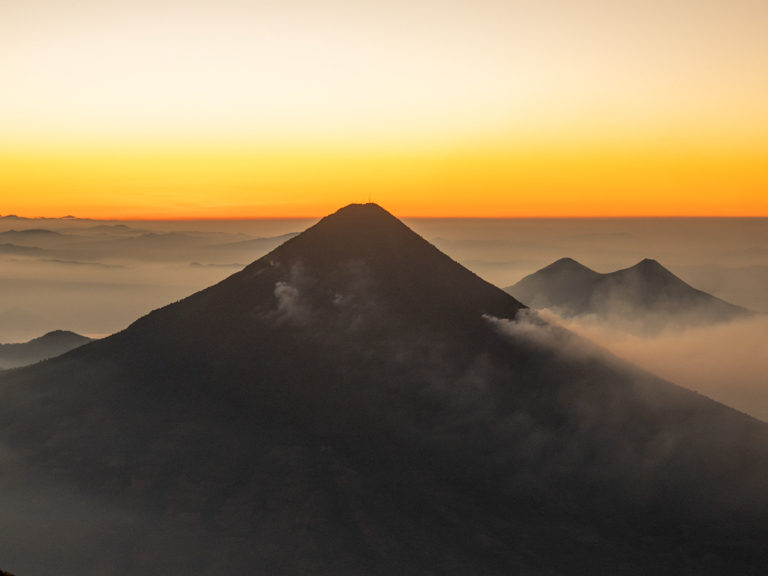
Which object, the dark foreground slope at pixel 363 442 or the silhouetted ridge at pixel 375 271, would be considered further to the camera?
the silhouetted ridge at pixel 375 271

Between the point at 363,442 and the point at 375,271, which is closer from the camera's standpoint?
the point at 363,442

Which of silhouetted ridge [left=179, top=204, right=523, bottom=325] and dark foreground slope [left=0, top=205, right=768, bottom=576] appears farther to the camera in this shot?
silhouetted ridge [left=179, top=204, right=523, bottom=325]

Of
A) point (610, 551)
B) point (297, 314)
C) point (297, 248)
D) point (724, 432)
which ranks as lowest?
point (610, 551)

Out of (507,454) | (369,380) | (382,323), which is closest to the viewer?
(507,454)

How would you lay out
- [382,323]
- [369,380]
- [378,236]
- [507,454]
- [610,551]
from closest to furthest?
[610,551], [507,454], [369,380], [382,323], [378,236]

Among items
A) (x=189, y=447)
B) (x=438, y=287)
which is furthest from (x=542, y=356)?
(x=189, y=447)

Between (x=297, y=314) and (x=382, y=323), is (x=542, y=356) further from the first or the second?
(x=297, y=314)

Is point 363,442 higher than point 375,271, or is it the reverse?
point 375,271

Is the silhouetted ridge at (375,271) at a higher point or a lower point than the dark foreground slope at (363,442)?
higher
